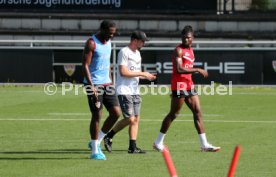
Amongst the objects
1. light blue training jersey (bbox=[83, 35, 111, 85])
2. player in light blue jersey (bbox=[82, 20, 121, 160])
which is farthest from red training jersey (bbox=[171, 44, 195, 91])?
light blue training jersey (bbox=[83, 35, 111, 85])

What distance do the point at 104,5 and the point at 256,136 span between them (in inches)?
773

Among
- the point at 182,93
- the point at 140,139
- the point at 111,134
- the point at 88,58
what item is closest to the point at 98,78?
the point at 88,58

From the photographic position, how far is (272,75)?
99.5 ft

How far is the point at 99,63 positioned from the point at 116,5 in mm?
22165

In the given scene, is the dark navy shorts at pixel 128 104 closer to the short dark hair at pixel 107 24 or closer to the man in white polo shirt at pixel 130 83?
the man in white polo shirt at pixel 130 83

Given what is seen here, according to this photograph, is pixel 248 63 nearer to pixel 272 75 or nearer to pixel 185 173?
pixel 272 75

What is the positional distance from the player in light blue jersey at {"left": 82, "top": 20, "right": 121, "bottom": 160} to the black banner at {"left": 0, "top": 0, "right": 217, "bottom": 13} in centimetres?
2164

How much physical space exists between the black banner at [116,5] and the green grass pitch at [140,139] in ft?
29.9

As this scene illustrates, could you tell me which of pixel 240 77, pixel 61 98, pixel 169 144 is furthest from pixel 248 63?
pixel 169 144

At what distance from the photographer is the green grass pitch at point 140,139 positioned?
12703 millimetres

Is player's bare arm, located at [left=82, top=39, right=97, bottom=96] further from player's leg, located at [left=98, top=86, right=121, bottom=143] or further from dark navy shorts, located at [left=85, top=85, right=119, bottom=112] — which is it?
player's leg, located at [left=98, top=86, right=121, bottom=143]

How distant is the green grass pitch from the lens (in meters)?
12.7

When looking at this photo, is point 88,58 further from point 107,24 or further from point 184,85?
point 184,85

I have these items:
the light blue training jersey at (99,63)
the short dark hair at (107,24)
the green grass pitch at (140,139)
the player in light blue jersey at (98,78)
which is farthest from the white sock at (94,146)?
the short dark hair at (107,24)
